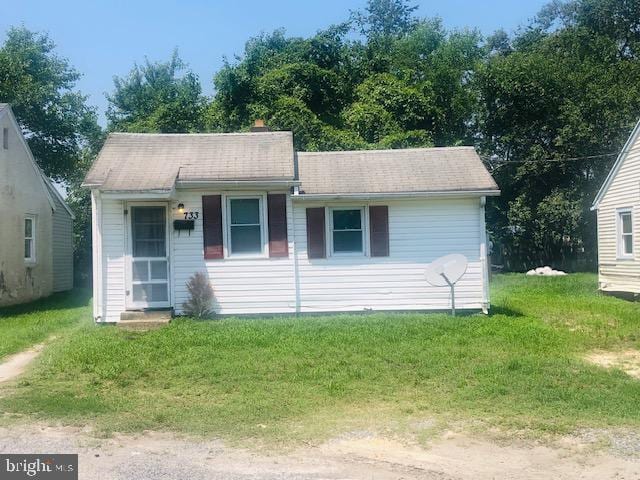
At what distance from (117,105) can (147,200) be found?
23.3 metres

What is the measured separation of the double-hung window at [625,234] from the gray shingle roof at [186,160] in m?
10.1

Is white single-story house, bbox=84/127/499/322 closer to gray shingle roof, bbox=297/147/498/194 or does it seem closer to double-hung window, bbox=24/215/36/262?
gray shingle roof, bbox=297/147/498/194

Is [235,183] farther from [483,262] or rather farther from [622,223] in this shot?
[622,223]

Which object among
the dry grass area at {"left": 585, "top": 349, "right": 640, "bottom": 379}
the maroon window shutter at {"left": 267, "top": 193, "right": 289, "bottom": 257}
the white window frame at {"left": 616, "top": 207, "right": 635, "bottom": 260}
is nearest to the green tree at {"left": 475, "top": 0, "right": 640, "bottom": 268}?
the white window frame at {"left": 616, "top": 207, "right": 635, "bottom": 260}

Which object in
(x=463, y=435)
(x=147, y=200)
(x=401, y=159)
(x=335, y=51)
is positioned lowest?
(x=463, y=435)

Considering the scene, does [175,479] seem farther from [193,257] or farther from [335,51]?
[335,51]

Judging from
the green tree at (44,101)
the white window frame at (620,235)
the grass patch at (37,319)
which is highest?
the green tree at (44,101)

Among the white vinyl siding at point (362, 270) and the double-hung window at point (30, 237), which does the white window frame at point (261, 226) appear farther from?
the double-hung window at point (30, 237)

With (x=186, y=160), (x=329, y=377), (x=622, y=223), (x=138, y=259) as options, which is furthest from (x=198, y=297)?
(x=622, y=223)

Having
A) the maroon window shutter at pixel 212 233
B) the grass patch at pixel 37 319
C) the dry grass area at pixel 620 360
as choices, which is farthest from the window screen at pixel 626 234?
the grass patch at pixel 37 319

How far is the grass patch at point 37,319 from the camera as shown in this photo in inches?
446

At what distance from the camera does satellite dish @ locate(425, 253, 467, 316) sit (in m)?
12.5

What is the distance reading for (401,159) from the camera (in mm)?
14438

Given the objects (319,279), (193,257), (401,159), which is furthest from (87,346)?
(401,159)
